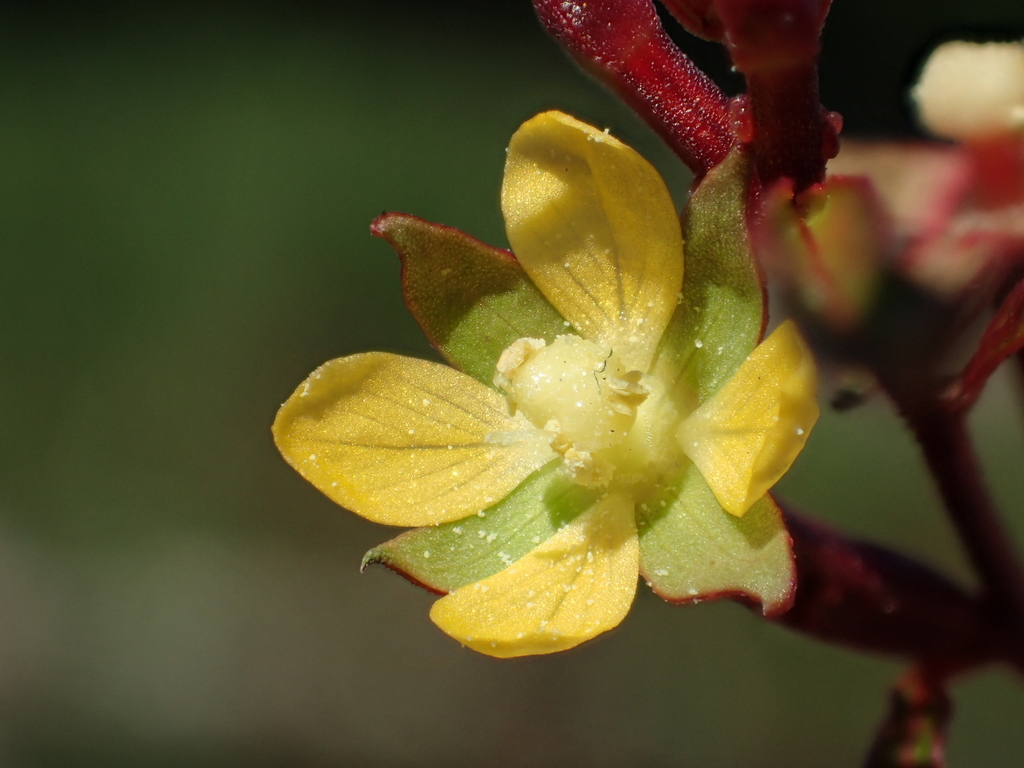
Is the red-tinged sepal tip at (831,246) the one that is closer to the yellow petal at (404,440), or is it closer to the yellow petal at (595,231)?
the yellow petal at (595,231)

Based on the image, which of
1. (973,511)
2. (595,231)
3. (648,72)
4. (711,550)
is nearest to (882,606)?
(973,511)

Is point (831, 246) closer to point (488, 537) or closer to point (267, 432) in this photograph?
point (488, 537)

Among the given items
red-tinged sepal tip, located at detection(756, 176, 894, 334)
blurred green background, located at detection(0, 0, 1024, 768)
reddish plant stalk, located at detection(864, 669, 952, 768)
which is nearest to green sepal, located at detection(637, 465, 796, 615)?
red-tinged sepal tip, located at detection(756, 176, 894, 334)

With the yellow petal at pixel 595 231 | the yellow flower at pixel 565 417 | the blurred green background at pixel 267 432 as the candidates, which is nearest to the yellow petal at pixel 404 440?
the yellow flower at pixel 565 417

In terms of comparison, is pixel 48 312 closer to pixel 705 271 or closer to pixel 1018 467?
pixel 1018 467

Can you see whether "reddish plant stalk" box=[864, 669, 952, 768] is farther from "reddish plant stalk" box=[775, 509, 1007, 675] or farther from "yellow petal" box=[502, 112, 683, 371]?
"yellow petal" box=[502, 112, 683, 371]

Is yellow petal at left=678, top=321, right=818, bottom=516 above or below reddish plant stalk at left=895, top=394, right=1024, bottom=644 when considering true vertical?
above
